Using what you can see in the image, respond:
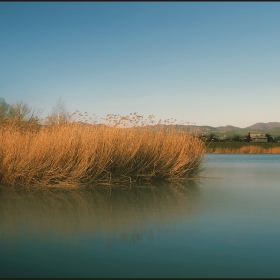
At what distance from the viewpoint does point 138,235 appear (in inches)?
127

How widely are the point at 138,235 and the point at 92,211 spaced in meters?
1.32

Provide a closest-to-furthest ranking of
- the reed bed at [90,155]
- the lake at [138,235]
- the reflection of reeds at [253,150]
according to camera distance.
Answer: the lake at [138,235]
the reed bed at [90,155]
the reflection of reeds at [253,150]

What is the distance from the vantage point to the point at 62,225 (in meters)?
3.64

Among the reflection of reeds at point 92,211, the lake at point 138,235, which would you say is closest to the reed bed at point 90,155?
the reflection of reeds at point 92,211

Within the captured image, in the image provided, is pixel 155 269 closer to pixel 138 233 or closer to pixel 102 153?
→ pixel 138 233

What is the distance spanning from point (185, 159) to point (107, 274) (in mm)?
5898

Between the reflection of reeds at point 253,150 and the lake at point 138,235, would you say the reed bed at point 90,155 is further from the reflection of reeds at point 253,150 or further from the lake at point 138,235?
the reflection of reeds at point 253,150

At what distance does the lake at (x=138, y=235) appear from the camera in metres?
2.45

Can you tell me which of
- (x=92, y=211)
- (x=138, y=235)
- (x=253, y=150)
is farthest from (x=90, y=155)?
(x=253, y=150)

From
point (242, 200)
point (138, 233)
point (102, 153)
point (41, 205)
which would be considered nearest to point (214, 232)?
point (138, 233)

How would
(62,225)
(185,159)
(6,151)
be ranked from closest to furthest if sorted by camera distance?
(62,225) < (6,151) < (185,159)

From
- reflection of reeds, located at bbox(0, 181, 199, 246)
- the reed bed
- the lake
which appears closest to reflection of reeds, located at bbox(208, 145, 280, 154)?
the reed bed

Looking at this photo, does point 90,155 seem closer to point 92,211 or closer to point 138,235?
point 92,211

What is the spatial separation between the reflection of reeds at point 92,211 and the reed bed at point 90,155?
0.68 m
